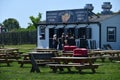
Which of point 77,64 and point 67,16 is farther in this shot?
point 67,16

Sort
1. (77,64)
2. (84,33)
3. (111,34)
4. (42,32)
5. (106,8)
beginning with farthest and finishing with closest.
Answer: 1. (106,8)
2. (42,32)
3. (84,33)
4. (111,34)
5. (77,64)

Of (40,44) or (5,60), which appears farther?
(40,44)

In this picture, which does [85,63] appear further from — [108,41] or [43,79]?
[108,41]

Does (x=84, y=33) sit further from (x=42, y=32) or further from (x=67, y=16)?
(x=42, y=32)

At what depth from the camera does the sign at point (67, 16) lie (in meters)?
37.8

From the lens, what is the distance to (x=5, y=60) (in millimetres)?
19875

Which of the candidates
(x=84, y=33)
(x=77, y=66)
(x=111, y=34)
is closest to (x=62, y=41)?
(x=84, y=33)

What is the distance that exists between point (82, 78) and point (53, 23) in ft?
87.1

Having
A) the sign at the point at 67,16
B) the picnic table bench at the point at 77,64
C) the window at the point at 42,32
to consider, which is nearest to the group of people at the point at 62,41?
the sign at the point at 67,16

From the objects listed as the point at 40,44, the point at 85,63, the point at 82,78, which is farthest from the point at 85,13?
the point at 82,78

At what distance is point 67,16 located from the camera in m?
39.2

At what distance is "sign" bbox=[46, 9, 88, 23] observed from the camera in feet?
124

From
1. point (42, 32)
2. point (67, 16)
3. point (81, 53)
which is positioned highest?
point (67, 16)

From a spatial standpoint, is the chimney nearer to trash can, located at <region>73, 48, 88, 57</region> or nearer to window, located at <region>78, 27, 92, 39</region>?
window, located at <region>78, 27, 92, 39</region>
